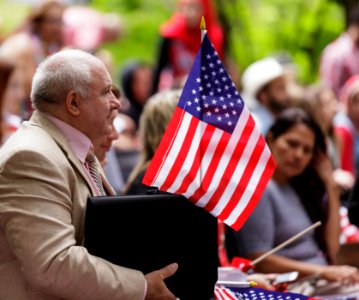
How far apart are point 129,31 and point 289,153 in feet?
30.3

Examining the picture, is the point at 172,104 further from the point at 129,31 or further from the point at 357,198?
the point at 129,31

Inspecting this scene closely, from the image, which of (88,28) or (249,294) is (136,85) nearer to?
(88,28)

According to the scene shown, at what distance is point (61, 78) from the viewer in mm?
5480

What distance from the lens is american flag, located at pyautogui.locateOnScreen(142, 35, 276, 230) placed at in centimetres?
580

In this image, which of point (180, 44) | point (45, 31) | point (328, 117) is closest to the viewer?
point (328, 117)

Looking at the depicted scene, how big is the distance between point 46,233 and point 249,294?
53.9 inches

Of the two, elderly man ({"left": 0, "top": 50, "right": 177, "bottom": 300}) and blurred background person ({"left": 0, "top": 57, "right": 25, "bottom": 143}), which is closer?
elderly man ({"left": 0, "top": 50, "right": 177, "bottom": 300})

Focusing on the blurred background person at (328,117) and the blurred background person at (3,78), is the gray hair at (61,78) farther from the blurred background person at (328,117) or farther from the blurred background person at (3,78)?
the blurred background person at (328,117)

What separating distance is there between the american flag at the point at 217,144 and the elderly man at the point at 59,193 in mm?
371

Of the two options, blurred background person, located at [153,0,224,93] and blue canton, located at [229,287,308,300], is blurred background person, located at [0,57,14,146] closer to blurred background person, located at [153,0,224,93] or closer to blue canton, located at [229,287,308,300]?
blue canton, located at [229,287,308,300]

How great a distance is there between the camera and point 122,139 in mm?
12453

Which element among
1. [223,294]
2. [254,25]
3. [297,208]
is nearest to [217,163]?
[223,294]

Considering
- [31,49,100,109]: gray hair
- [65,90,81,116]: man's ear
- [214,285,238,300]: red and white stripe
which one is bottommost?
[214,285,238,300]: red and white stripe

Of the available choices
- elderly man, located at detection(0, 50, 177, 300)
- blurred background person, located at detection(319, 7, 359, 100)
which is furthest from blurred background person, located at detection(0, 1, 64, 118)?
elderly man, located at detection(0, 50, 177, 300)
